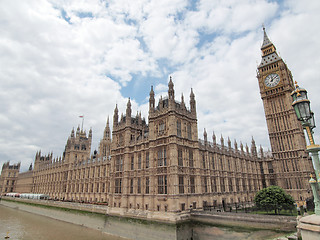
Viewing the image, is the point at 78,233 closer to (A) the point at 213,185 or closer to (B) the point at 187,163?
(B) the point at 187,163

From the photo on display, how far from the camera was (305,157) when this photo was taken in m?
54.3

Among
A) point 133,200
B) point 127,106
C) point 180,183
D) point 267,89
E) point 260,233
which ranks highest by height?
point 267,89

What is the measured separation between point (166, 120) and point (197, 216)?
1692 cm

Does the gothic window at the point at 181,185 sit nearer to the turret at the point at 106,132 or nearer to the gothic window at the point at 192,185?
the gothic window at the point at 192,185

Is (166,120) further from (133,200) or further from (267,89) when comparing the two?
(267,89)

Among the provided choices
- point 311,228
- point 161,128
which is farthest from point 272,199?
point 311,228

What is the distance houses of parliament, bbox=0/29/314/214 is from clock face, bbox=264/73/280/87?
11cm

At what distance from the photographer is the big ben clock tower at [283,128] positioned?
54.1 metres

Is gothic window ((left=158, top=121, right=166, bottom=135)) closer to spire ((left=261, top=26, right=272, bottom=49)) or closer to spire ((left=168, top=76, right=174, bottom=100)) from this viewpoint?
spire ((left=168, top=76, right=174, bottom=100))

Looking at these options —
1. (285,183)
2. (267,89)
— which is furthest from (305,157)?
(267,89)

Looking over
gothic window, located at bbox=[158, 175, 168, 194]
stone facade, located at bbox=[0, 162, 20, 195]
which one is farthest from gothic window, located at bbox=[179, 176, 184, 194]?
stone facade, located at bbox=[0, 162, 20, 195]

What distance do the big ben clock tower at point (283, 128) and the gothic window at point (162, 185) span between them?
134 feet

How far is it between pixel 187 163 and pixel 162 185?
6.02 metres

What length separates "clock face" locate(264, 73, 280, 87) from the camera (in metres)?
62.1
